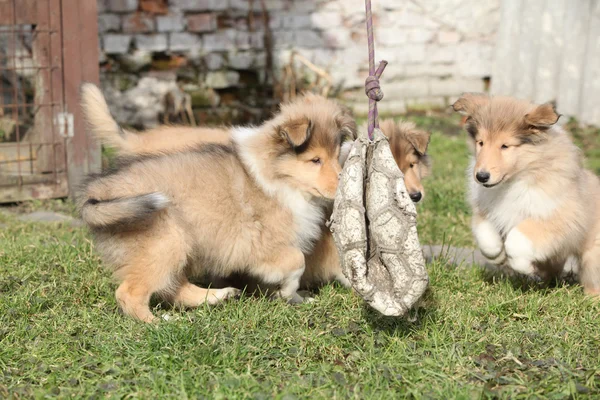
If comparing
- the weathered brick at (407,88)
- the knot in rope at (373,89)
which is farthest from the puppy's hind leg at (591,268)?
the weathered brick at (407,88)

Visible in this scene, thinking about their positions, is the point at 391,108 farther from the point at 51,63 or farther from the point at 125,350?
the point at 125,350

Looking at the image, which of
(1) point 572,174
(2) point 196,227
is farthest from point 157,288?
(1) point 572,174

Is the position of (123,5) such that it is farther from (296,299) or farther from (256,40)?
(296,299)

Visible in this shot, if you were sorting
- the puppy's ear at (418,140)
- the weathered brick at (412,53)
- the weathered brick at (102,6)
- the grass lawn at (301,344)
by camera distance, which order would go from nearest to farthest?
1. the grass lawn at (301,344)
2. the puppy's ear at (418,140)
3. the weathered brick at (102,6)
4. the weathered brick at (412,53)

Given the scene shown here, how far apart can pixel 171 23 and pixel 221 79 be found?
34.5 inches

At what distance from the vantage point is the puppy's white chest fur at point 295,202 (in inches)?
173

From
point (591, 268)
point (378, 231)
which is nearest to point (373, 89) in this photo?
point (378, 231)

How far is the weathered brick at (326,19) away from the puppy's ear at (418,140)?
5470 millimetres

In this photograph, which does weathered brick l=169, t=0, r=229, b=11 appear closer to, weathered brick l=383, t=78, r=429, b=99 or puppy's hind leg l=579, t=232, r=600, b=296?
weathered brick l=383, t=78, r=429, b=99

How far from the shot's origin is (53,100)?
21.1 ft

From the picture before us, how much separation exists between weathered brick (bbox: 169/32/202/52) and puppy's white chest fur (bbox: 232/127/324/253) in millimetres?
5345

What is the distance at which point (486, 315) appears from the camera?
415 cm

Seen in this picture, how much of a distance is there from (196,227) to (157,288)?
37 cm

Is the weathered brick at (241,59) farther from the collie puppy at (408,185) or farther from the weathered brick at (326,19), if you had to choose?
the collie puppy at (408,185)
